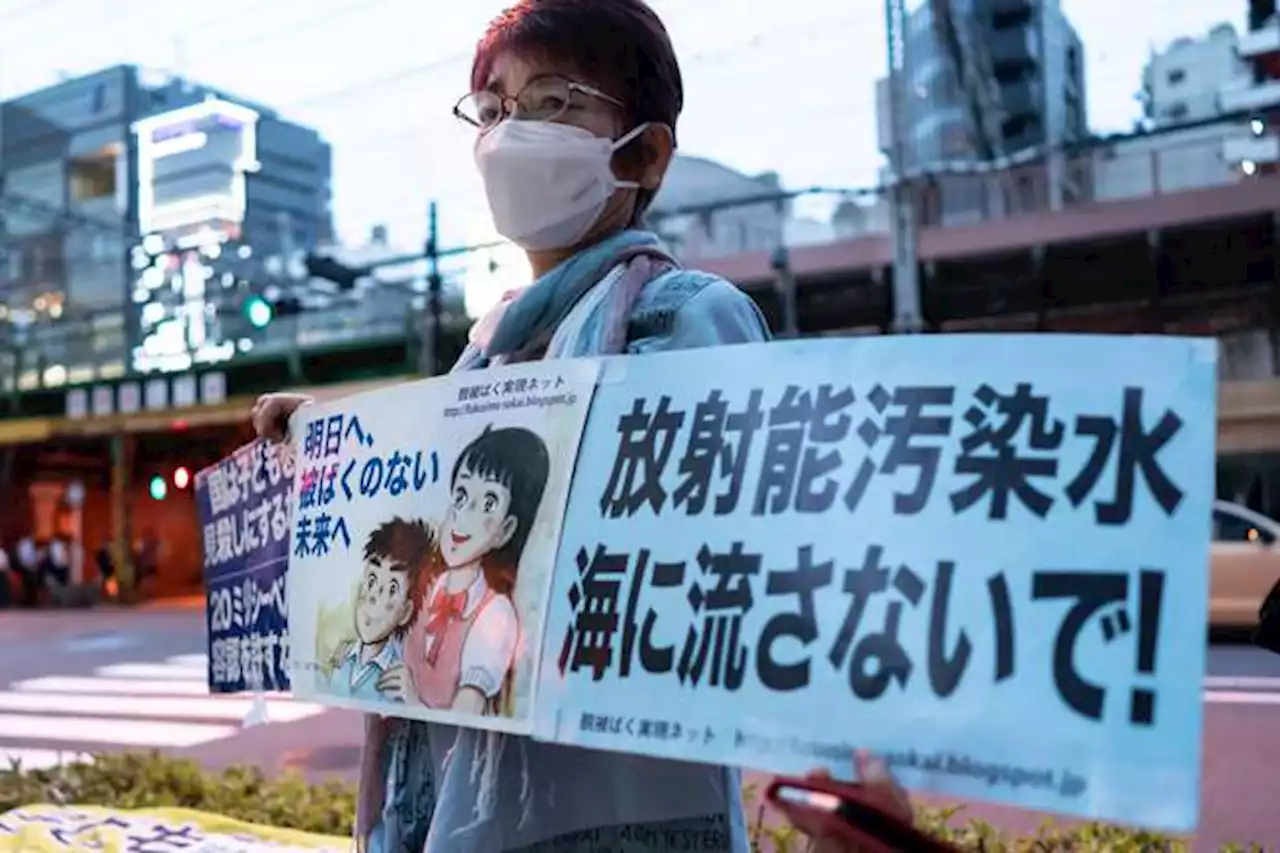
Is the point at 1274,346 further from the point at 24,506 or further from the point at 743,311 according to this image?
the point at 24,506

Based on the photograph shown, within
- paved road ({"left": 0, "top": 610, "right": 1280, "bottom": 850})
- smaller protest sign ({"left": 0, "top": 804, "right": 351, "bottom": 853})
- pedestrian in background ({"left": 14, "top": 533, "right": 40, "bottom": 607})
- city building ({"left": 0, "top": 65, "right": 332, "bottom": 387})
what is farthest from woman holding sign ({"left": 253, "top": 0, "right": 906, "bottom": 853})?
pedestrian in background ({"left": 14, "top": 533, "right": 40, "bottom": 607})

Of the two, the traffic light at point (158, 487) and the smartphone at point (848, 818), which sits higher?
the traffic light at point (158, 487)

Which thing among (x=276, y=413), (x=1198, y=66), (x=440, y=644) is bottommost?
(x=440, y=644)

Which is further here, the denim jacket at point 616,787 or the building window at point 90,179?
the building window at point 90,179

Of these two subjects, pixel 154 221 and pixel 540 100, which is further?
pixel 154 221

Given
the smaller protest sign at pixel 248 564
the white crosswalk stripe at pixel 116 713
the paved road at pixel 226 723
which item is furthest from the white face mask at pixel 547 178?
the white crosswalk stripe at pixel 116 713

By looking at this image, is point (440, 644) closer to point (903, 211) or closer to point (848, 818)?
point (848, 818)

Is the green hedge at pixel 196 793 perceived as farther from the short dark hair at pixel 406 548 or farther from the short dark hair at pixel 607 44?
the short dark hair at pixel 607 44

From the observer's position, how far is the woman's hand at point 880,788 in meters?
0.92

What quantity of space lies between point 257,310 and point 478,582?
14.7 m

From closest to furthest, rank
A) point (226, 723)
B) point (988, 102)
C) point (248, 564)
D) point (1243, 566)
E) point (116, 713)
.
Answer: point (248, 564), point (226, 723), point (116, 713), point (1243, 566), point (988, 102)

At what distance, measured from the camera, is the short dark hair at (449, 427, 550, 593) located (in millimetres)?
1246

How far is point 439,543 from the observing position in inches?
52.9

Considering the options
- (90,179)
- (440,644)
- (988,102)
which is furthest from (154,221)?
(440,644)
